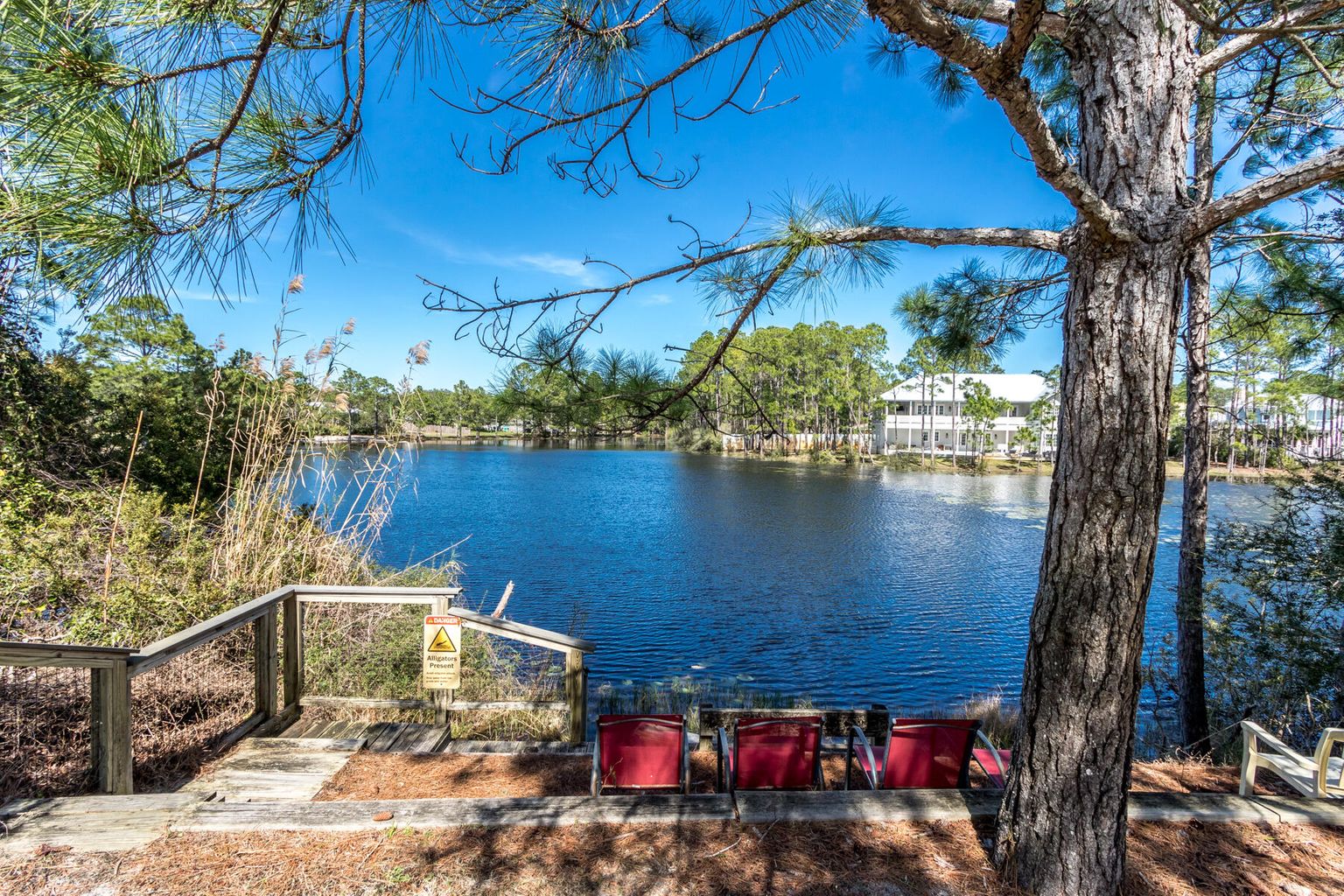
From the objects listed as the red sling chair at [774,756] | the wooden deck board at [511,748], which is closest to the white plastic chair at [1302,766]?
the red sling chair at [774,756]

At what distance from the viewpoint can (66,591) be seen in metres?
4.13

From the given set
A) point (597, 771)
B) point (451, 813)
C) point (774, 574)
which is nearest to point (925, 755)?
point (597, 771)

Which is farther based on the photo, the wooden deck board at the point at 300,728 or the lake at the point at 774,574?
the lake at the point at 774,574

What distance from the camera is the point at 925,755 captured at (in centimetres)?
357

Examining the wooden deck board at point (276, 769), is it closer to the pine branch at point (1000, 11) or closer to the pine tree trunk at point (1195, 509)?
the pine branch at point (1000, 11)

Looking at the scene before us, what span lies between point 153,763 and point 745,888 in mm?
3348

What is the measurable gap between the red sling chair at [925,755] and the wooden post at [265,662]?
12.3 feet

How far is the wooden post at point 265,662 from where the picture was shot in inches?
148

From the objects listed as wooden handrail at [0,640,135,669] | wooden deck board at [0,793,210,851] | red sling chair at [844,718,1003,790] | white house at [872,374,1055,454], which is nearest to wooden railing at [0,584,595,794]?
wooden handrail at [0,640,135,669]

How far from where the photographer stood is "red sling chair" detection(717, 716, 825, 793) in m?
3.50

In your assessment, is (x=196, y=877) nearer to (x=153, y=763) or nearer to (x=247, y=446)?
(x=153, y=763)

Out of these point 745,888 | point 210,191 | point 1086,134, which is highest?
point 1086,134

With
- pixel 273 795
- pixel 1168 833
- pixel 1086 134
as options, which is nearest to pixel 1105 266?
pixel 1086 134

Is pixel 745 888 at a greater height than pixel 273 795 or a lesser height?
greater
